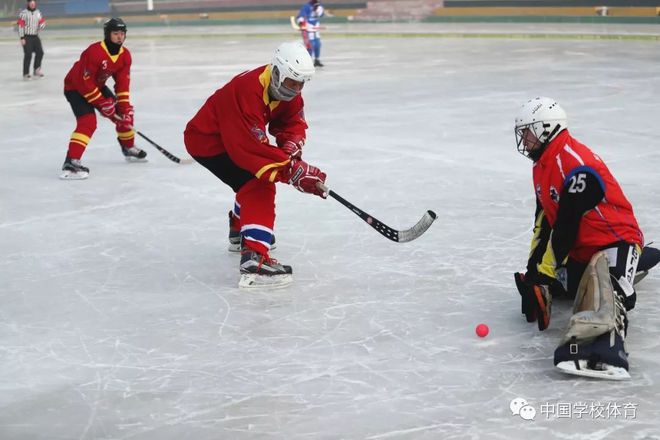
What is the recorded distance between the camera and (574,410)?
290 centimetres

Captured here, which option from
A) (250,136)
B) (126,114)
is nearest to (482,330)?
(250,136)

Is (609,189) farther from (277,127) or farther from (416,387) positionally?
(277,127)

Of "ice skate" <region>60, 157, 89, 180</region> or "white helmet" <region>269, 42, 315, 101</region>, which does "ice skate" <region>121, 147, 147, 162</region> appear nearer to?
"ice skate" <region>60, 157, 89, 180</region>

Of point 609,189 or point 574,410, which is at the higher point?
point 609,189

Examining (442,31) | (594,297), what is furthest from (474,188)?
(442,31)

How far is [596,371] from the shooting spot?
3100 mm

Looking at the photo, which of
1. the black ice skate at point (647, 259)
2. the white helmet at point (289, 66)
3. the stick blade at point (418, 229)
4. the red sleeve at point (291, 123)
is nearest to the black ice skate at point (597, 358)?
the black ice skate at point (647, 259)

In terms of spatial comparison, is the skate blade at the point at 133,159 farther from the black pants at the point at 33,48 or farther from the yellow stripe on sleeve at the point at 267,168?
the black pants at the point at 33,48

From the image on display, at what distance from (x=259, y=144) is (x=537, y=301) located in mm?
1302

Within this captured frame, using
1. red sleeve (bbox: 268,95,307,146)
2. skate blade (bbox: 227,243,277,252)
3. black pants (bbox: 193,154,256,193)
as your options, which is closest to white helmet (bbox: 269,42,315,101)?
red sleeve (bbox: 268,95,307,146)

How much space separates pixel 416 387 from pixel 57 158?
16.4 ft

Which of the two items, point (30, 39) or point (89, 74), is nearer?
point (89, 74)

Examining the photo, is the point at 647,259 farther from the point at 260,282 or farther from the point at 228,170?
the point at 228,170

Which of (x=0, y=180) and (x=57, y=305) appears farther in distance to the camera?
(x=0, y=180)
